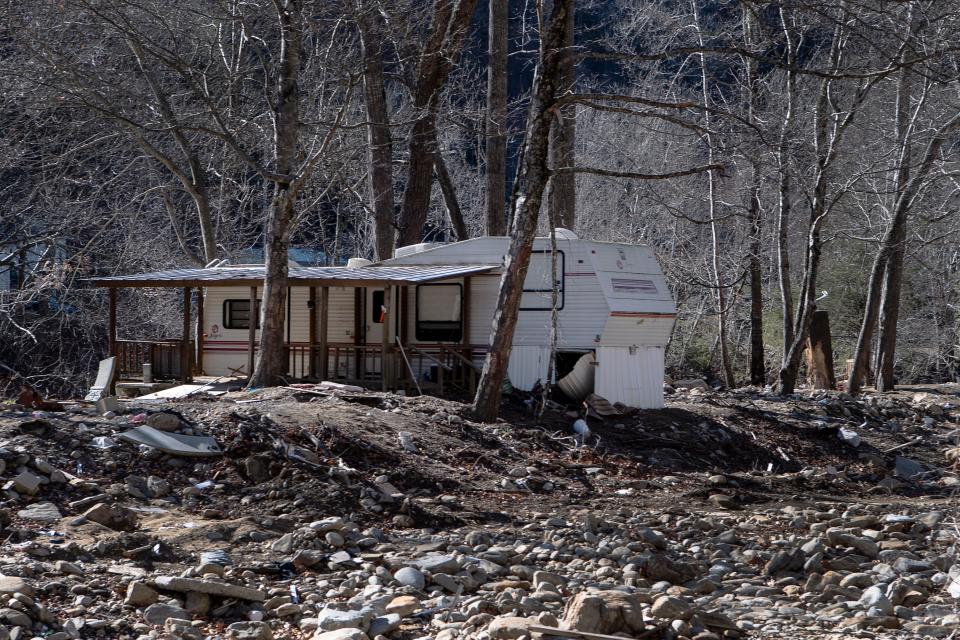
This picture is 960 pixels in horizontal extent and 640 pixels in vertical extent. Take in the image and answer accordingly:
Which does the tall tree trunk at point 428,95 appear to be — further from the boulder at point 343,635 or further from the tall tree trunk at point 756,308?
the boulder at point 343,635

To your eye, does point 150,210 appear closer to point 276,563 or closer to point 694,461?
point 694,461

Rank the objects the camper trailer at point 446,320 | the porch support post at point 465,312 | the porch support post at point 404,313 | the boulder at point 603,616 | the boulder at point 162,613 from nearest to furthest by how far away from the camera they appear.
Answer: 1. the boulder at point 603,616
2. the boulder at point 162,613
3. the camper trailer at point 446,320
4. the porch support post at point 465,312
5. the porch support post at point 404,313

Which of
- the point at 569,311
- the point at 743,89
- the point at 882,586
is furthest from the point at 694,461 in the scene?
the point at 743,89

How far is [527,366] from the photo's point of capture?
1898cm

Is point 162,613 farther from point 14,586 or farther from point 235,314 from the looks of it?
point 235,314

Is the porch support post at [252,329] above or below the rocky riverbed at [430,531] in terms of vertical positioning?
above

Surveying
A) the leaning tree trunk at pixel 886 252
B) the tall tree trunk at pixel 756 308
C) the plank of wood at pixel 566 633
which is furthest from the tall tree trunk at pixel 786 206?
the plank of wood at pixel 566 633

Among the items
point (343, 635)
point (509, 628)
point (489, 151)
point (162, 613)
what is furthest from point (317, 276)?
point (509, 628)

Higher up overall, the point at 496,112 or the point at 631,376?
the point at 496,112

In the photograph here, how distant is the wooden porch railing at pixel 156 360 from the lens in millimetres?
20781

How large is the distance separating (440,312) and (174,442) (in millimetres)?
8958

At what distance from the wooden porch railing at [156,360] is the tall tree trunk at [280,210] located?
408 centimetres

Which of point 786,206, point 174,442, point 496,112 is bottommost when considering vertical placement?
point 174,442

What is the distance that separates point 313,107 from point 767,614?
58.3 ft
